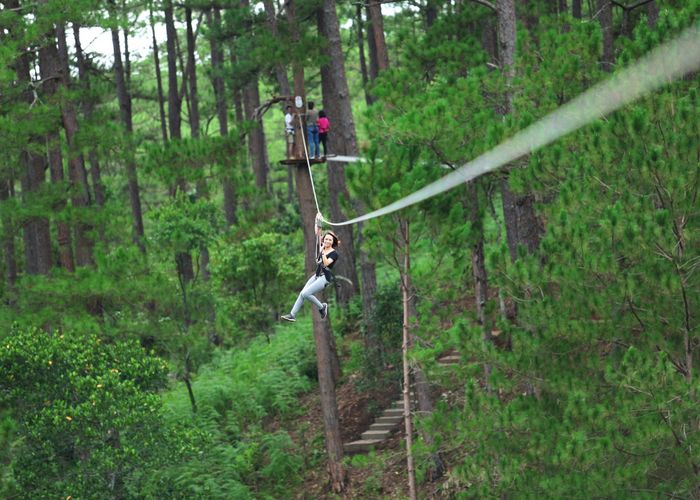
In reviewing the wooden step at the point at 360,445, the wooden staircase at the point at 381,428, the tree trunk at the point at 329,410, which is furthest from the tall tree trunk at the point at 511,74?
the wooden step at the point at 360,445

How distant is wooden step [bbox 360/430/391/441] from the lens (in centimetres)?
2159

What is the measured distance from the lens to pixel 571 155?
13.1m

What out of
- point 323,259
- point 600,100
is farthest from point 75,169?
point 600,100

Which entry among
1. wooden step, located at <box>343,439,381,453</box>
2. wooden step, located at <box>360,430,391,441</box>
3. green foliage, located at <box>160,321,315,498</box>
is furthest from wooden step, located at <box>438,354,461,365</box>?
green foliage, located at <box>160,321,315,498</box>

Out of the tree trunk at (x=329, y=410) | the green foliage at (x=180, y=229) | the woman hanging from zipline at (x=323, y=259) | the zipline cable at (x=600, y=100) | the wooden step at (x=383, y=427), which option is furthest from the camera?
the green foliage at (x=180, y=229)

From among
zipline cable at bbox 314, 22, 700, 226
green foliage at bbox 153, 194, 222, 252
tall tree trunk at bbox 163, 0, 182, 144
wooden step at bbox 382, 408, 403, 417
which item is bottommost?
wooden step at bbox 382, 408, 403, 417

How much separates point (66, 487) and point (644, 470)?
937cm

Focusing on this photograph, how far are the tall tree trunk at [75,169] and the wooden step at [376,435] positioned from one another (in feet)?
24.1

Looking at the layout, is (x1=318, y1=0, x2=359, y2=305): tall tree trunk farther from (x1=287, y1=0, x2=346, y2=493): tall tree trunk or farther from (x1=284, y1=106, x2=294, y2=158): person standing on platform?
(x1=284, y1=106, x2=294, y2=158): person standing on platform

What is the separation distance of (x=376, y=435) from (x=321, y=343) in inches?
97.9

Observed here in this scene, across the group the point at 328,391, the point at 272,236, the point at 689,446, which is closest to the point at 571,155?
the point at 689,446

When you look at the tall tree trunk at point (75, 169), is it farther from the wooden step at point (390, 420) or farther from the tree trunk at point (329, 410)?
the wooden step at point (390, 420)

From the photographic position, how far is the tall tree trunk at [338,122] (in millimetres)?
21156

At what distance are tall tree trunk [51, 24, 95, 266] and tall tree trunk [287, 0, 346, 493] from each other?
184 inches
